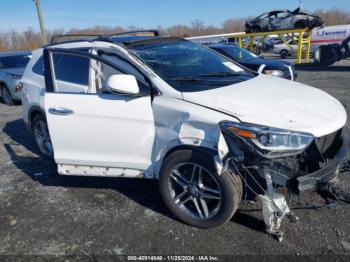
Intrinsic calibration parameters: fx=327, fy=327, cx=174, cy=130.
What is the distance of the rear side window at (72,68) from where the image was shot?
12.4 ft

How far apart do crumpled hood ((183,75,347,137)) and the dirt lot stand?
854mm

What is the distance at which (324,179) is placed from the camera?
268 centimetres

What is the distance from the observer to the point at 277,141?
100 inches

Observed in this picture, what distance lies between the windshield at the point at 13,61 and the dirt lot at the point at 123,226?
716 cm

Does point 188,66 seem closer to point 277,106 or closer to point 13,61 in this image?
point 277,106

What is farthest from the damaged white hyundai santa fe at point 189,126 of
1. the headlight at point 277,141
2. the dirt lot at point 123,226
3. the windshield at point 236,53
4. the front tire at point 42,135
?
the windshield at point 236,53

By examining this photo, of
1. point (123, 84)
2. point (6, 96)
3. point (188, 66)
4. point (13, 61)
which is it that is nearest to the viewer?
point (123, 84)

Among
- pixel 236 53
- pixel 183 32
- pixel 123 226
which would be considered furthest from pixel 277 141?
pixel 183 32

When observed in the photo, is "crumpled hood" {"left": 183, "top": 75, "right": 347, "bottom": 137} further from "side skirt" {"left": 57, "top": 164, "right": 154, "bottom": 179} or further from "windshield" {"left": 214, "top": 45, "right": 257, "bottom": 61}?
"windshield" {"left": 214, "top": 45, "right": 257, "bottom": 61}

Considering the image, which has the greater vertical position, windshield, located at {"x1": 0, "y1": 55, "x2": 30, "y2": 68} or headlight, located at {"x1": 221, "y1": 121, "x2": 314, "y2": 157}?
windshield, located at {"x1": 0, "y1": 55, "x2": 30, "y2": 68}

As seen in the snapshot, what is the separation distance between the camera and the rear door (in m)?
3.21

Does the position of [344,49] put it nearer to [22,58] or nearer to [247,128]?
[22,58]

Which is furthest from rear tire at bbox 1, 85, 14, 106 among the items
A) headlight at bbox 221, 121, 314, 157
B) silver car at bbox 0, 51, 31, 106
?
headlight at bbox 221, 121, 314, 157

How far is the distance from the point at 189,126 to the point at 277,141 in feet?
2.47
